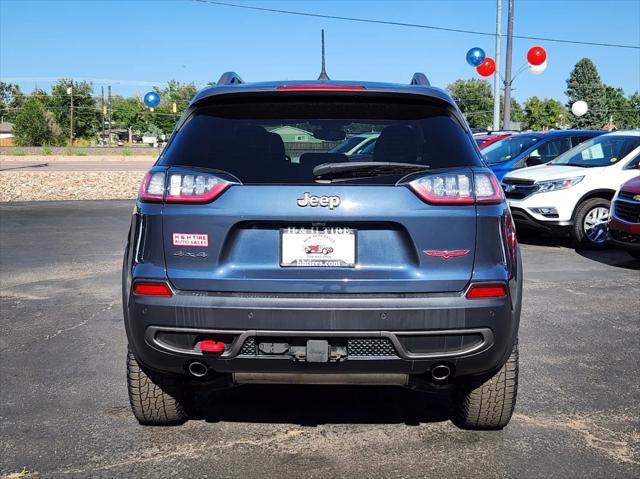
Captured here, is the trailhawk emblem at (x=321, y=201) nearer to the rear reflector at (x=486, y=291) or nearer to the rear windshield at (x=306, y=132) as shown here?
the rear windshield at (x=306, y=132)

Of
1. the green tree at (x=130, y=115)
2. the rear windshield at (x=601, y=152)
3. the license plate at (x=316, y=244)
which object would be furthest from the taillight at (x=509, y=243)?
the green tree at (x=130, y=115)

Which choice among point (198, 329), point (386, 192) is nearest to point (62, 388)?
point (198, 329)

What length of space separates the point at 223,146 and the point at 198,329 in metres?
0.84

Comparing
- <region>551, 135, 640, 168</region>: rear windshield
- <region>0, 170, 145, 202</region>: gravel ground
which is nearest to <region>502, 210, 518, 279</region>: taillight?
<region>551, 135, 640, 168</region>: rear windshield

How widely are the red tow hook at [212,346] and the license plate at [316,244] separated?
0.46 m

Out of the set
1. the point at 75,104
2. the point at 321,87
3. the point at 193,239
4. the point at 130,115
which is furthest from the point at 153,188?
the point at 130,115

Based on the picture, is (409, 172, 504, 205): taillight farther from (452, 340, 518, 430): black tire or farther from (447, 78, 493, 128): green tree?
(447, 78, 493, 128): green tree

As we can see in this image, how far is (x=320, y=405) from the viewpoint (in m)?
4.33

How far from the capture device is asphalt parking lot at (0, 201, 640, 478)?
3486 millimetres

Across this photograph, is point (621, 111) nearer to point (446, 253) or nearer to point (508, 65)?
point (508, 65)

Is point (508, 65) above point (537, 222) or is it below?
above

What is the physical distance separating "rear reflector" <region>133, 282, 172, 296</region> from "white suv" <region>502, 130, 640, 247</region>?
8.58m

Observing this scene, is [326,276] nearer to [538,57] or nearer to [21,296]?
[21,296]

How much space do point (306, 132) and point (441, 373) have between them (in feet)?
4.31
